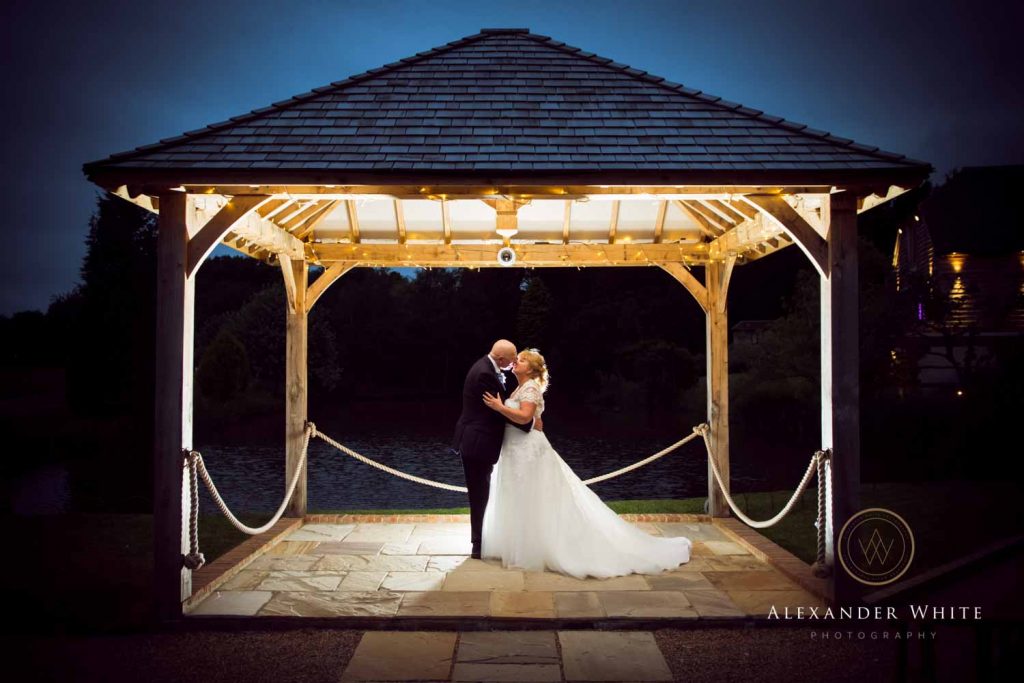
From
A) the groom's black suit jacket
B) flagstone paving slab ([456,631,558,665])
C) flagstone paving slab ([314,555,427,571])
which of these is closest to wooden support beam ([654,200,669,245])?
the groom's black suit jacket

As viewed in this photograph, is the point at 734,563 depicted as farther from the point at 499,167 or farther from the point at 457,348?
the point at 457,348

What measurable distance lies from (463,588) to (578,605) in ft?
3.06

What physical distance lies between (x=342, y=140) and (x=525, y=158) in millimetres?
1350

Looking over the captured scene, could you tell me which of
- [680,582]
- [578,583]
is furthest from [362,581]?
[680,582]

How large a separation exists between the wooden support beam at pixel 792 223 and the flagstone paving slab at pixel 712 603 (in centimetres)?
238

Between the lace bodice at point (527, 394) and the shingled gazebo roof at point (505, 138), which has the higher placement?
the shingled gazebo roof at point (505, 138)

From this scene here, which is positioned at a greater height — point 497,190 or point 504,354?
point 497,190

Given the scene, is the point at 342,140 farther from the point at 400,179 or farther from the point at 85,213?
the point at 85,213

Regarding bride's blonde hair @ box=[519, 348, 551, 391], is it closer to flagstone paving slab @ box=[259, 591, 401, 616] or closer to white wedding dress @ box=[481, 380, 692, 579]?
white wedding dress @ box=[481, 380, 692, 579]

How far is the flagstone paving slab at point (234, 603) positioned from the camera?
4.84 meters

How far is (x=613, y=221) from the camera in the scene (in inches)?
300

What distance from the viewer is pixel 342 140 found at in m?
5.18

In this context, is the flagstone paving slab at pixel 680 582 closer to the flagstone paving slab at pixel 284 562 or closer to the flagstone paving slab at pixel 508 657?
the flagstone paving slab at pixel 508 657

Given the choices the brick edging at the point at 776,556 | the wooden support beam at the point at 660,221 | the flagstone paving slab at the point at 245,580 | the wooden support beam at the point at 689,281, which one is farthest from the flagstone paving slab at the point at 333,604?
the wooden support beam at the point at 689,281
